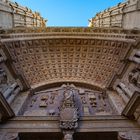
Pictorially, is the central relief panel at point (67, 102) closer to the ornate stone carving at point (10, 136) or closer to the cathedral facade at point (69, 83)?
the cathedral facade at point (69, 83)

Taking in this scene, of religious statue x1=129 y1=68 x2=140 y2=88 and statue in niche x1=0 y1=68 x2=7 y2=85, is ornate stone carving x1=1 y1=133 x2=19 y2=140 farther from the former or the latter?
religious statue x1=129 y1=68 x2=140 y2=88

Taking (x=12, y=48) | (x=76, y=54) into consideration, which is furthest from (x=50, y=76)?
(x=12, y=48)

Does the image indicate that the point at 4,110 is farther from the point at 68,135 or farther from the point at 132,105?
the point at 132,105

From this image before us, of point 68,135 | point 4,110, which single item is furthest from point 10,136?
point 68,135

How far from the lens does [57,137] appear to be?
35.9 feet

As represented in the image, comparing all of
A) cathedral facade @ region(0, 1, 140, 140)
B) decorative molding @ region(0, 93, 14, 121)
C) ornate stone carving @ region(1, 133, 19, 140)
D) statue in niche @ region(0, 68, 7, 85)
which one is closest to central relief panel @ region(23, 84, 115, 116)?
cathedral facade @ region(0, 1, 140, 140)

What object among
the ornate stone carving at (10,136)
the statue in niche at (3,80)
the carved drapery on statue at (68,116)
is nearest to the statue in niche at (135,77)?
the carved drapery on statue at (68,116)

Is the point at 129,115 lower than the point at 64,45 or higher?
lower

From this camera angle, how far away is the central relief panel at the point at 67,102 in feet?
43.4

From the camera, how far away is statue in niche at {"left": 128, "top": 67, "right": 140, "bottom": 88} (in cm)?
1237

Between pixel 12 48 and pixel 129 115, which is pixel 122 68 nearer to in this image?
pixel 129 115

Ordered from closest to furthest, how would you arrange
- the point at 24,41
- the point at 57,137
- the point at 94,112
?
the point at 57,137 < the point at 94,112 < the point at 24,41

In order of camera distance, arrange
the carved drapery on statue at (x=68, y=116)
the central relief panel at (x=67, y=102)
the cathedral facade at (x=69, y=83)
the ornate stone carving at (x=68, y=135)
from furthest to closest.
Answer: the central relief panel at (x=67, y=102) → the cathedral facade at (x=69, y=83) → the carved drapery on statue at (x=68, y=116) → the ornate stone carving at (x=68, y=135)

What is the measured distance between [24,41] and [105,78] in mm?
5822
